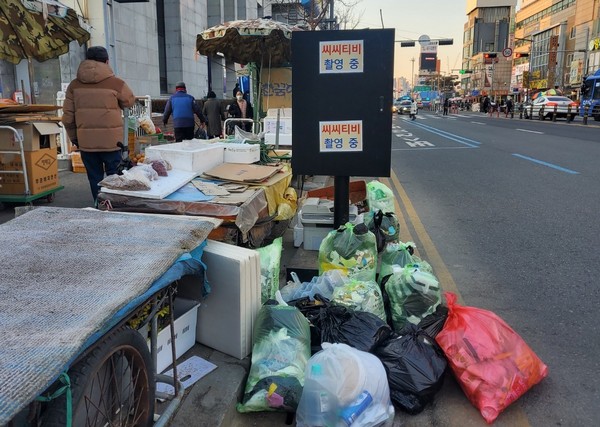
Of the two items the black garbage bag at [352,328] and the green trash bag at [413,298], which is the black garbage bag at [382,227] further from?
the black garbage bag at [352,328]

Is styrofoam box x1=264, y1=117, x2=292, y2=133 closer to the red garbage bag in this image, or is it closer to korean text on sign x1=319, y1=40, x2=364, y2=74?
korean text on sign x1=319, y1=40, x2=364, y2=74

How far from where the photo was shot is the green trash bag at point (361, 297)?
3484 millimetres

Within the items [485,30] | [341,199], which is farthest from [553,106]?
[485,30]

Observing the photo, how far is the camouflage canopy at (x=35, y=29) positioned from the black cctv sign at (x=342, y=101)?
384 centimetres

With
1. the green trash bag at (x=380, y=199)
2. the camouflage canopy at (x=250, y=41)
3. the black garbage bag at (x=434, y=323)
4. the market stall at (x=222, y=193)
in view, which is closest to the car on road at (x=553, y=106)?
the camouflage canopy at (x=250, y=41)

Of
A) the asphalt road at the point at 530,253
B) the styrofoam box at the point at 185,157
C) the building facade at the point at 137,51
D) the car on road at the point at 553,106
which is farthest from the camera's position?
the car on road at the point at 553,106

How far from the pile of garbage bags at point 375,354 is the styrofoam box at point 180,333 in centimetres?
44

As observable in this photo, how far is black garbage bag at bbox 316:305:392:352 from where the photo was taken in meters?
3.09

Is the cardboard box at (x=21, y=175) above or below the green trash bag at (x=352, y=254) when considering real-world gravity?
above

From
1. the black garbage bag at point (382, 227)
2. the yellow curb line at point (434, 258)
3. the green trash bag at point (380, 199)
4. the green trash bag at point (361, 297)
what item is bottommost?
the yellow curb line at point (434, 258)

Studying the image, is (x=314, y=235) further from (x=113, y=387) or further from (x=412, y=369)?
(x=113, y=387)

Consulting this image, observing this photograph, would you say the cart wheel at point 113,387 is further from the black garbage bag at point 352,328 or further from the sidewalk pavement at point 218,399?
the black garbage bag at point 352,328

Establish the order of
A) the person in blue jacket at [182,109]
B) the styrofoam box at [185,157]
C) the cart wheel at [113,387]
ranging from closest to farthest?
the cart wheel at [113,387] → the styrofoam box at [185,157] → the person in blue jacket at [182,109]

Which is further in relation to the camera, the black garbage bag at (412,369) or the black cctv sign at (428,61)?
the black cctv sign at (428,61)
